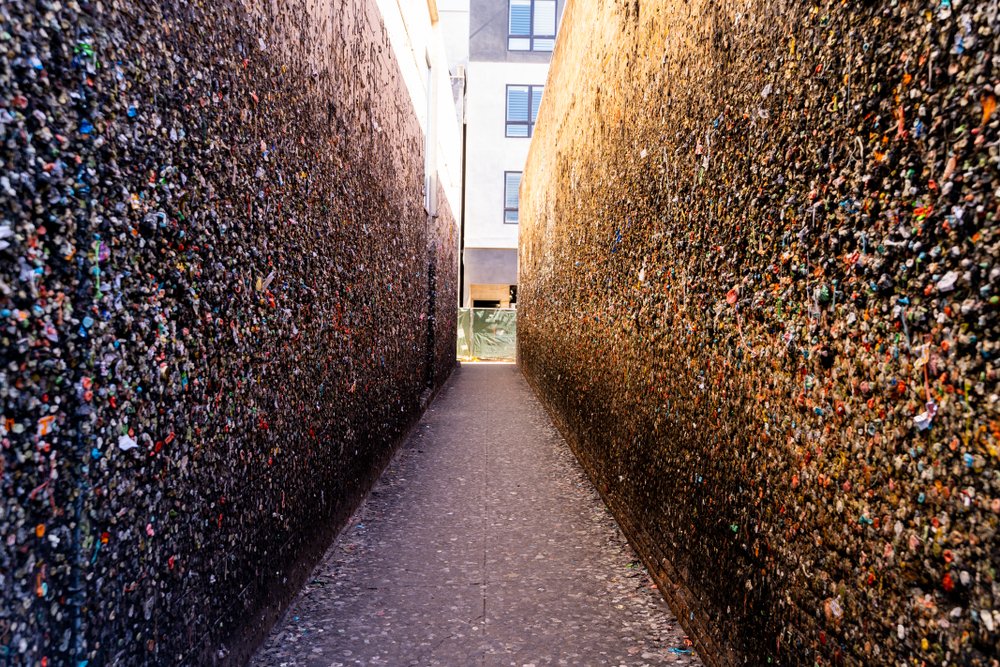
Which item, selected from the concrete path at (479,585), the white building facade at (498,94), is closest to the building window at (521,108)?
the white building facade at (498,94)

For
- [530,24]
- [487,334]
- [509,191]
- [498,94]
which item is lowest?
[487,334]

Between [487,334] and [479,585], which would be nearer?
[479,585]

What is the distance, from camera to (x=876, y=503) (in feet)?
4.85

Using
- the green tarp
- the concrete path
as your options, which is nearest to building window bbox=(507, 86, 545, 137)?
the green tarp

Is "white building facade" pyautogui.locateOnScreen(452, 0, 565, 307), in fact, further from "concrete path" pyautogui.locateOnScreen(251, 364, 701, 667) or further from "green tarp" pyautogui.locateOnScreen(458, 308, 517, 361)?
"concrete path" pyautogui.locateOnScreen(251, 364, 701, 667)

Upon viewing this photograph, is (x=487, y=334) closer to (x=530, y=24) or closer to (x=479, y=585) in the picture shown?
(x=530, y=24)

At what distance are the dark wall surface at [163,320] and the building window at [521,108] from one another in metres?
19.7

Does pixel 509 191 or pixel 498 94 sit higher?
pixel 498 94

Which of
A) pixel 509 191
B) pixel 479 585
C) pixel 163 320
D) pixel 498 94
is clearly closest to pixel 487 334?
pixel 509 191

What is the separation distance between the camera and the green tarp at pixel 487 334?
72.6 feet

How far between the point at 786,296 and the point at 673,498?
1469 millimetres

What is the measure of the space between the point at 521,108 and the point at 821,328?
2229 centimetres

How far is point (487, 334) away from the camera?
22.3 m

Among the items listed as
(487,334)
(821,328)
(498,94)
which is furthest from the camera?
(498,94)
